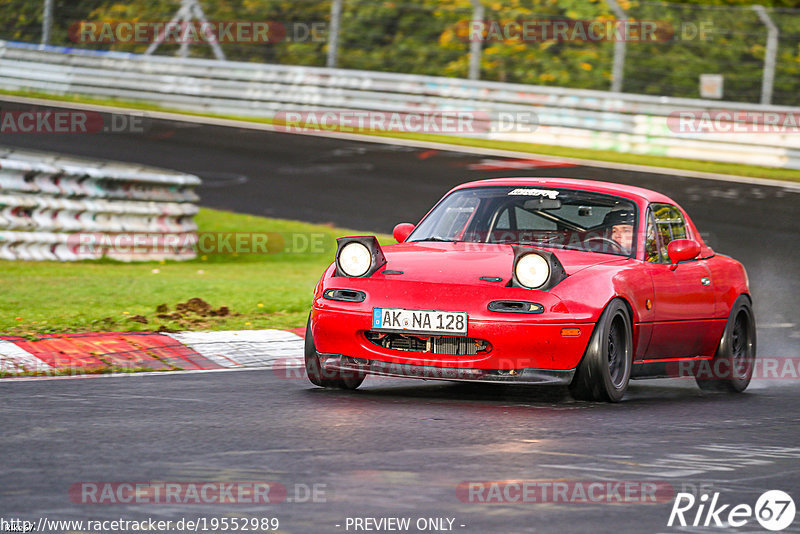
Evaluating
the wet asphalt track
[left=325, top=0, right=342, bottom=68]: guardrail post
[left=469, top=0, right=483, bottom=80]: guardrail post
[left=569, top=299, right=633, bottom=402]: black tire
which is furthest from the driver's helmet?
[left=325, top=0, right=342, bottom=68]: guardrail post

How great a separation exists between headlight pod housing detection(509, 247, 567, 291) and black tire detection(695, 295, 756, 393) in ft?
6.71

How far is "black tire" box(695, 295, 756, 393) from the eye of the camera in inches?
346

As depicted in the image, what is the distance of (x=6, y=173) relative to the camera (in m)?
13.4

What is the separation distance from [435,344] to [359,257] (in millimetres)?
701

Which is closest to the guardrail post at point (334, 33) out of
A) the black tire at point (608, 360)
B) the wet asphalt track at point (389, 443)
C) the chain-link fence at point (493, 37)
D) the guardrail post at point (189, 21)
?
the chain-link fence at point (493, 37)

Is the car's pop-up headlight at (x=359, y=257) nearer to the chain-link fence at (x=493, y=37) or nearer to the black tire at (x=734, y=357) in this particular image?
the black tire at (x=734, y=357)

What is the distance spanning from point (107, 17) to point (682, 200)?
53.5ft

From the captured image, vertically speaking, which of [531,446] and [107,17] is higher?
[107,17]

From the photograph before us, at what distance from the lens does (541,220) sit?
823cm

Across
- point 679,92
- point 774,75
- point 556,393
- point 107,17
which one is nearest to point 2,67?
point 107,17

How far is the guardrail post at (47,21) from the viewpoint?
26875mm

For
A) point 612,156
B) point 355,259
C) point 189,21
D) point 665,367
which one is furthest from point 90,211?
point 189,21

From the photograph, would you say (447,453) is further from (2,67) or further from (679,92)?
(2,67)

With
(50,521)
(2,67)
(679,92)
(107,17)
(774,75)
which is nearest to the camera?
(50,521)
